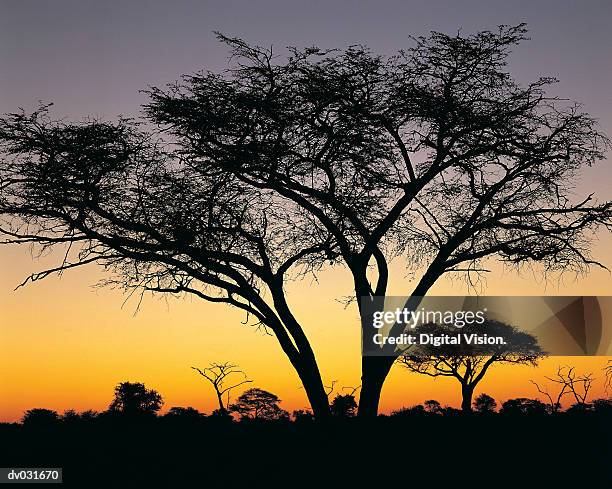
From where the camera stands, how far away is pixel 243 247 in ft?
76.9

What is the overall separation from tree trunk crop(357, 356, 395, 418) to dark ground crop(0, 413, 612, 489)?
36 cm

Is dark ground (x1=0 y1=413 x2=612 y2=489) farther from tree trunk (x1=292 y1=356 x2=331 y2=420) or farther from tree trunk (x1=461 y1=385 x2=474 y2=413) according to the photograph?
tree trunk (x1=461 y1=385 x2=474 y2=413)

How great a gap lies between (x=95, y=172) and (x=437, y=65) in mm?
8456

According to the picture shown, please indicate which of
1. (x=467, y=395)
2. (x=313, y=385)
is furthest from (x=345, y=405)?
(x=467, y=395)

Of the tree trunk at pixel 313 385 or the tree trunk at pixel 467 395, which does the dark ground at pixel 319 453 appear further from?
the tree trunk at pixel 467 395

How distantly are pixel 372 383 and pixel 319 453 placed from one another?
330 centimetres

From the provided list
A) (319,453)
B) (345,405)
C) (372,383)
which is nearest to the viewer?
(319,453)

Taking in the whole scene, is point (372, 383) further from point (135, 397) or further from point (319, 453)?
point (135, 397)

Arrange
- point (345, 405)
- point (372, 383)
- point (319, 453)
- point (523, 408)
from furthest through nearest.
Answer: point (523, 408)
point (345, 405)
point (372, 383)
point (319, 453)

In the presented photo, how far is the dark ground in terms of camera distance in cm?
1719

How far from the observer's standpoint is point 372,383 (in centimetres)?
2239

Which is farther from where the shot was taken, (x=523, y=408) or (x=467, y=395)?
(x=467, y=395)

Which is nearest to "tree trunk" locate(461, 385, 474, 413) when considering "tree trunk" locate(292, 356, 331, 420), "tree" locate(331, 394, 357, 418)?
"tree" locate(331, 394, 357, 418)

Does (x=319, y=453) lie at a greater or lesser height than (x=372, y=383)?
lesser
